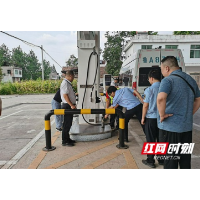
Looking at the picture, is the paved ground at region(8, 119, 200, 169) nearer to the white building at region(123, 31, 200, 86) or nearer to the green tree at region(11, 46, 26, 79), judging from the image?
the white building at region(123, 31, 200, 86)

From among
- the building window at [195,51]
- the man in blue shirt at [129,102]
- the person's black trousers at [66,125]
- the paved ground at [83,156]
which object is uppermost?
the building window at [195,51]

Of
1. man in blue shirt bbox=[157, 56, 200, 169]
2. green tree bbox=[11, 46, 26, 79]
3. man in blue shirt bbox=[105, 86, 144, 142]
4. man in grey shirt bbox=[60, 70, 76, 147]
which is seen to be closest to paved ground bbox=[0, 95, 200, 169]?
man in grey shirt bbox=[60, 70, 76, 147]

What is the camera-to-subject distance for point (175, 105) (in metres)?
2.16

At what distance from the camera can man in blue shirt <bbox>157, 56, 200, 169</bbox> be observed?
83.3 inches

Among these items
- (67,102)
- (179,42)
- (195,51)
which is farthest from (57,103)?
(195,51)

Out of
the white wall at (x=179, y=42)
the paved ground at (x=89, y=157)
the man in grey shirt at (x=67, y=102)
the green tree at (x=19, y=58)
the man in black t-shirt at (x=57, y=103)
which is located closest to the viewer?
the paved ground at (x=89, y=157)

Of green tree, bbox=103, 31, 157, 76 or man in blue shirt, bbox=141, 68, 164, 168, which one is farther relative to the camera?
green tree, bbox=103, 31, 157, 76

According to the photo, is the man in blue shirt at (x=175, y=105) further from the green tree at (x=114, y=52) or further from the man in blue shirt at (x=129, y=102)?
the green tree at (x=114, y=52)

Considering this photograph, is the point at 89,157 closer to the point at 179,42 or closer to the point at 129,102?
the point at 129,102

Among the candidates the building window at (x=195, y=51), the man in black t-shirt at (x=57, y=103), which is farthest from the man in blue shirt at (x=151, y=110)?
the building window at (x=195, y=51)

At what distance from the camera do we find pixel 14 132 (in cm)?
544

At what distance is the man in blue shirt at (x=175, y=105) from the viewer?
6.94 ft
